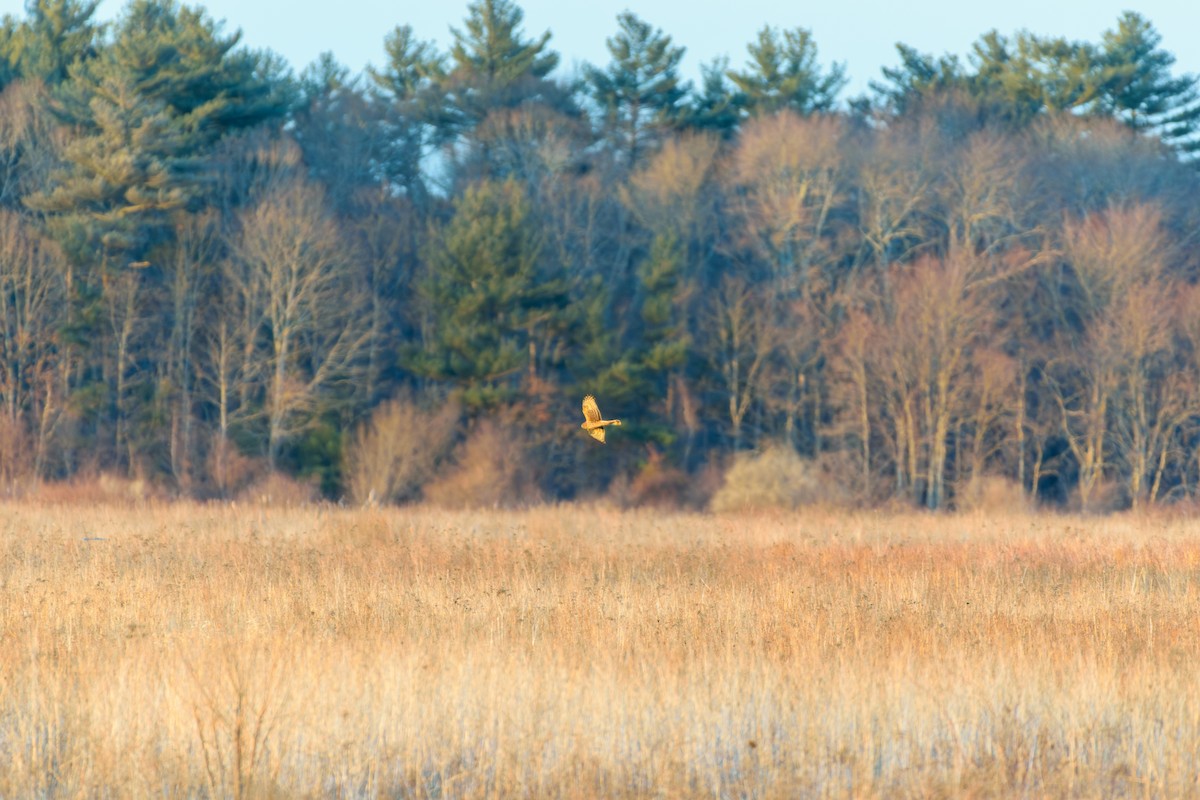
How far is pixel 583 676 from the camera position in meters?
9.54

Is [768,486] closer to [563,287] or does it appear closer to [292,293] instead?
[563,287]

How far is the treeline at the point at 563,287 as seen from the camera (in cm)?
3441

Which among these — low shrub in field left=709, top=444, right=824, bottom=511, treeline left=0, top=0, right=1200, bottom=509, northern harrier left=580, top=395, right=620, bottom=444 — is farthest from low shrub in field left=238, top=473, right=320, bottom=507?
northern harrier left=580, top=395, right=620, bottom=444

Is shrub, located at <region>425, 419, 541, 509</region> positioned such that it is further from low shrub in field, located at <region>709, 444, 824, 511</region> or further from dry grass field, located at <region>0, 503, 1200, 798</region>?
dry grass field, located at <region>0, 503, 1200, 798</region>

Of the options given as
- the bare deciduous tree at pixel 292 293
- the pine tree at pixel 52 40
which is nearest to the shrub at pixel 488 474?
the bare deciduous tree at pixel 292 293

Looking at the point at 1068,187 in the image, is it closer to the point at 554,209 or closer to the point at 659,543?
the point at 554,209

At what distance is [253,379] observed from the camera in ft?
119

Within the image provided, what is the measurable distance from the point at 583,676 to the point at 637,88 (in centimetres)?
3643

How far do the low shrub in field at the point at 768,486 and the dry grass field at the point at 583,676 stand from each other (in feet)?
49.5

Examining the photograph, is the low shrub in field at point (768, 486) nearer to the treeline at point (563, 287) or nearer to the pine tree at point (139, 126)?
the treeline at point (563, 287)

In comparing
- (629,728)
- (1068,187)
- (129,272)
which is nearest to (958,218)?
(1068,187)

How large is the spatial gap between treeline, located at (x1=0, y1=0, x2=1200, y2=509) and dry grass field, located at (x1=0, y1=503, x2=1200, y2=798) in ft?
62.1

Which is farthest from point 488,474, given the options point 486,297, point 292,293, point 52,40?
point 52,40

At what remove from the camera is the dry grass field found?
7.87 m
